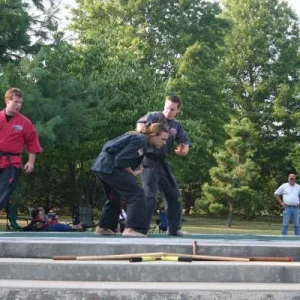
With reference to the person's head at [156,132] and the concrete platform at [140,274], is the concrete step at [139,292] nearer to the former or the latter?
the concrete platform at [140,274]

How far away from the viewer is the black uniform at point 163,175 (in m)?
10.4

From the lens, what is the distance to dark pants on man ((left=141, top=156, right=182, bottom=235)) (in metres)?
10.5

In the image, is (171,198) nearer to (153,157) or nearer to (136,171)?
(153,157)

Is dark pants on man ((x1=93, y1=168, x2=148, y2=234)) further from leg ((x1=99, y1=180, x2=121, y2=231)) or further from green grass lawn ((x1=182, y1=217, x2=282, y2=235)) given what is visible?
green grass lawn ((x1=182, y1=217, x2=282, y2=235))

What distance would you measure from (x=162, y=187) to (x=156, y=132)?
1.23 meters

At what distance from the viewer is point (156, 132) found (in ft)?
31.9

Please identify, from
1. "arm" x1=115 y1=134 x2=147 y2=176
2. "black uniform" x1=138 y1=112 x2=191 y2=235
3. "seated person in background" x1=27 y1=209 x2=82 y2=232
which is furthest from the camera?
"seated person in background" x1=27 y1=209 x2=82 y2=232

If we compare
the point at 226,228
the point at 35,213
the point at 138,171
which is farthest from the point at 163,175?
the point at 226,228

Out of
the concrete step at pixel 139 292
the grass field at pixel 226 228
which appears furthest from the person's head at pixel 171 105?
the grass field at pixel 226 228

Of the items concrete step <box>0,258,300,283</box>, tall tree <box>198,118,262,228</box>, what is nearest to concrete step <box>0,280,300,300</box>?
concrete step <box>0,258,300,283</box>

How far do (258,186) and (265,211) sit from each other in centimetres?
307

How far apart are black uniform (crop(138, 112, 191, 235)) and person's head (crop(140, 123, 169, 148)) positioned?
0.50 meters

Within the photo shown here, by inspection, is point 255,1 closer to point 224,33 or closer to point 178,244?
point 224,33

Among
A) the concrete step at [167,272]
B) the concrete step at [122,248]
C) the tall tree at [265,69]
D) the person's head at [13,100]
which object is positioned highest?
the tall tree at [265,69]
